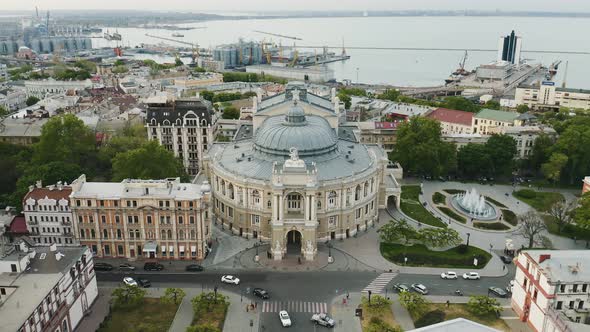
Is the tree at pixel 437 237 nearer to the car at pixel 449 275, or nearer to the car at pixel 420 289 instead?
the car at pixel 449 275

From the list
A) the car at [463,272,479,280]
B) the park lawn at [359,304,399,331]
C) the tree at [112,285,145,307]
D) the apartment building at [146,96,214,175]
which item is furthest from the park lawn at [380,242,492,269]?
the apartment building at [146,96,214,175]

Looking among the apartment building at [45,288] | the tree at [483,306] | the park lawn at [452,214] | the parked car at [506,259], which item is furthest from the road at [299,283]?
the park lawn at [452,214]

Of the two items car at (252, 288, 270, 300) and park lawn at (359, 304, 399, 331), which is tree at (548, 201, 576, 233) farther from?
car at (252, 288, 270, 300)

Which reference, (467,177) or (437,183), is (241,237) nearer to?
(437,183)

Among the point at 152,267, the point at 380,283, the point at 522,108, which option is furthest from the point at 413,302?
the point at 522,108

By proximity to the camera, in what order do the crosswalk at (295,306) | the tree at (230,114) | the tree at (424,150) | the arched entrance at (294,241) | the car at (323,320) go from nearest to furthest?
the car at (323,320) → the crosswalk at (295,306) → the arched entrance at (294,241) → the tree at (424,150) → the tree at (230,114)

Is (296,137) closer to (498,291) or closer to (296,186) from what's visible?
(296,186)
